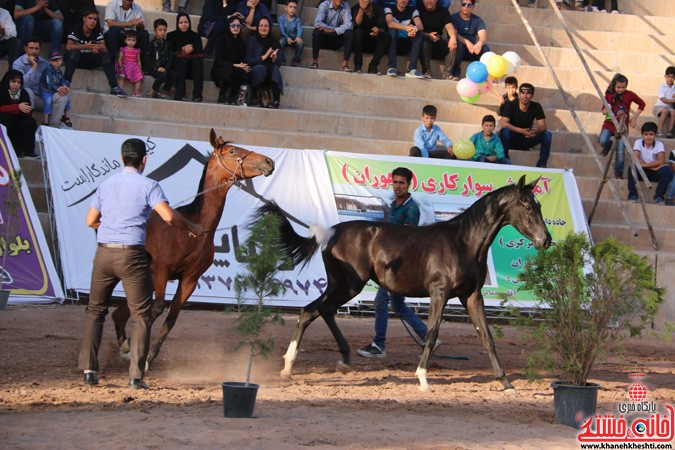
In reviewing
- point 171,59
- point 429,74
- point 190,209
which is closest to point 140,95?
point 171,59

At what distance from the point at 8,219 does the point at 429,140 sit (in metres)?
6.89

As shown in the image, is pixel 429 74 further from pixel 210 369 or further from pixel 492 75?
pixel 210 369

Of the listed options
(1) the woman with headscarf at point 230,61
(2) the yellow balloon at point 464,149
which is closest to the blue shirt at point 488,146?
(2) the yellow balloon at point 464,149

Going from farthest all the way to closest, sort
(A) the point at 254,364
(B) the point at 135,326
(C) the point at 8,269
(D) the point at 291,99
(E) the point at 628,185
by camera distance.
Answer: (D) the point at 291,99 → (E) the point at 628,185 → (C) the point at 8,269 → (A) the point at 254,364 → (B) the point at 135,326

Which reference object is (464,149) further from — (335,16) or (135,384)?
(135,384)

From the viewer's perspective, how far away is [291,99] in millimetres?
18578

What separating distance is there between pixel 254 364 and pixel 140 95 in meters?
8.29

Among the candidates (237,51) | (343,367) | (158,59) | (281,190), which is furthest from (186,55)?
(343,367)

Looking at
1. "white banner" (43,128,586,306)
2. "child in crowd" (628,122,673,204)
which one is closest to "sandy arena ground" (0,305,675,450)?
"white banner" (43,128,586,306)

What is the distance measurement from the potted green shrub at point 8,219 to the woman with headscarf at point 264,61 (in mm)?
5504

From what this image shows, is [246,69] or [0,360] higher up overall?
[246,69]

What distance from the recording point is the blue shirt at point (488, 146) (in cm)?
1652

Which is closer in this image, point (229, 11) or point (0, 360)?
point (0, 360)

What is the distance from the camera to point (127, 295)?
8867 mm
